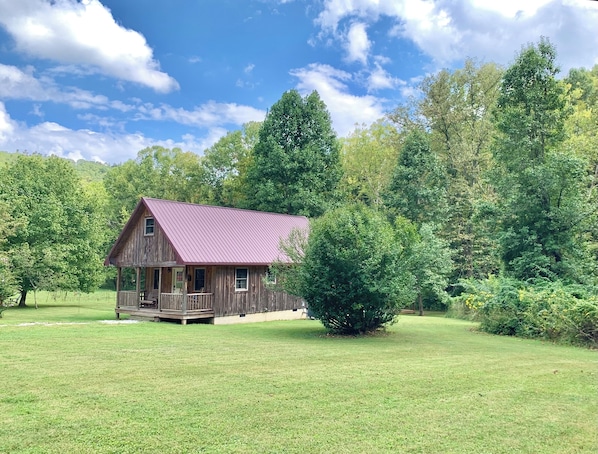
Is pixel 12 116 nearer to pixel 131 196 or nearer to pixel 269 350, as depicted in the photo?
pixel 131 196

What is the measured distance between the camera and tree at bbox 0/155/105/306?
27312 mm

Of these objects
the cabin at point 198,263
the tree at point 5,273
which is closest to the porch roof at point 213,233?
the cabin at point 198,263

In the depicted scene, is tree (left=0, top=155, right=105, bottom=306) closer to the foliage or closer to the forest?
the forest

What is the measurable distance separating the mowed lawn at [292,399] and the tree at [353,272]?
2462 mm

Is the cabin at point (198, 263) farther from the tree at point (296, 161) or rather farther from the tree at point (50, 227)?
the tree at point (296, 161)

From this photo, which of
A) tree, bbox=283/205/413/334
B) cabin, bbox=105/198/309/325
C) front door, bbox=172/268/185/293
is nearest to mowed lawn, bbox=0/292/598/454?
tree, bbox=283/205/413/334

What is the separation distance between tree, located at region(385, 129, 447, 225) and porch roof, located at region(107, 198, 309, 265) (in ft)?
38.5

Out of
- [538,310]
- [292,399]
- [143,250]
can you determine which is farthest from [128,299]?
[538,310]

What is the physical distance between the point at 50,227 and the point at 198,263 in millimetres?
15711

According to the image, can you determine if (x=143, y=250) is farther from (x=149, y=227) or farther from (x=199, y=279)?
(x=199, y=279)

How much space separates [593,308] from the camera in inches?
523

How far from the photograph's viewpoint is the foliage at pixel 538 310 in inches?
538

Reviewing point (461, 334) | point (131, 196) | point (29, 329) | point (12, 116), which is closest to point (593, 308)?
point (461, 334)

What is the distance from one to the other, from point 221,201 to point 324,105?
13.0 metres
